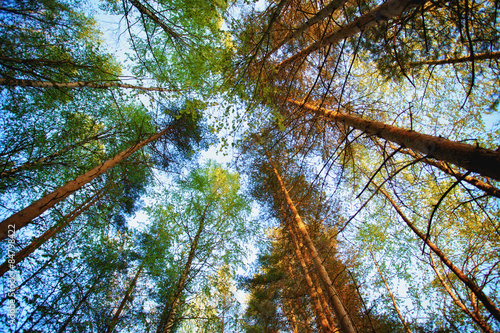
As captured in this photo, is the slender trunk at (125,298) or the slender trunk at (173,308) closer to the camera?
the slender trunk at (173,308)

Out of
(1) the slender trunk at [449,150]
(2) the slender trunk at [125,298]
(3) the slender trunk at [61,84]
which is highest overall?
(3) the slender trunk at [61,84]

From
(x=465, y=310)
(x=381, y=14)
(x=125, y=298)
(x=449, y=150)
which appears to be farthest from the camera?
(x=125, y=298)

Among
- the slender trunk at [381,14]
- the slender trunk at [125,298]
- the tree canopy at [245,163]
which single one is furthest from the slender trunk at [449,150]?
the slender trunk at [125,298]

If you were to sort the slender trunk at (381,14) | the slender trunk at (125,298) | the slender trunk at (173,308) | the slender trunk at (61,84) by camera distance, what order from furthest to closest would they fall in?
the slender trunk at (125,298) < the slender trunk at (173,308) < the slender trunk at (61,84) < the slender trunk at (381,14)

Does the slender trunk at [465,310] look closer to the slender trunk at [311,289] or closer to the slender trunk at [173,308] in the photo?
the slender trunk at [311,289]

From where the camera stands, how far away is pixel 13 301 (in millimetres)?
3141

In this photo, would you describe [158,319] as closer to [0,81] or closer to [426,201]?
[0,81]

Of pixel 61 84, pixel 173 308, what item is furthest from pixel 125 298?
pixel 61 84

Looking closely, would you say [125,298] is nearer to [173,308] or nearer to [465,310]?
[173,308]

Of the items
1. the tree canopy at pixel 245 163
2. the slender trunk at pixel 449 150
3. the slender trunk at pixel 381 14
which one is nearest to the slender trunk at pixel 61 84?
the tree canopy at pixel 245 163

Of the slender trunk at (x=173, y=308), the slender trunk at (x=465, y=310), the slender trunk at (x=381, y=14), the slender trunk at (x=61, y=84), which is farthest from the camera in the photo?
the slender trunk at (x=173, y=308)

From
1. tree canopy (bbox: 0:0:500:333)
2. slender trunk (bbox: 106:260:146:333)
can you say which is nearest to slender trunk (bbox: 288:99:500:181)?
tree canopy (bbox: 0:0:500:333)

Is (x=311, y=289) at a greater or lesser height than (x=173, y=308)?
lesser

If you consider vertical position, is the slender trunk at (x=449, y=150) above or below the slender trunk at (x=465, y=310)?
above
